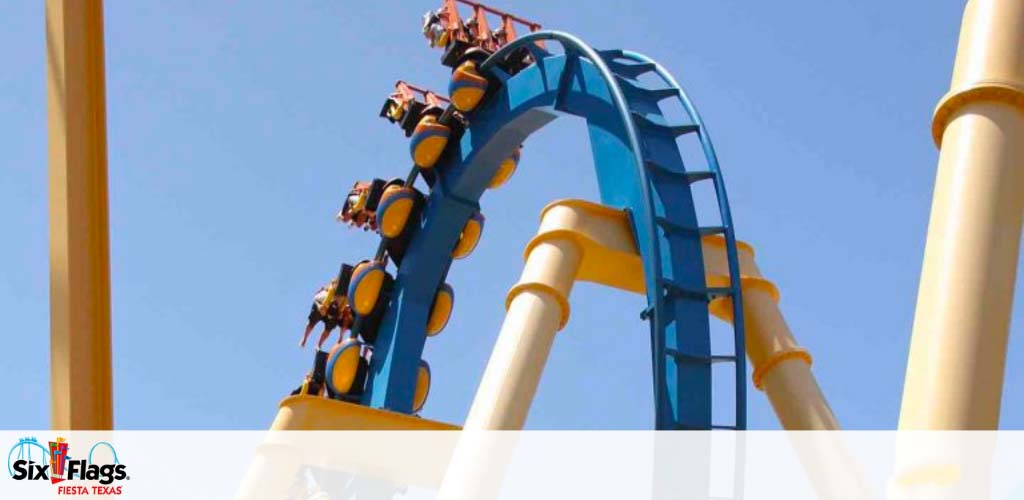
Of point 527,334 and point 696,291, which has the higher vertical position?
point 696,291

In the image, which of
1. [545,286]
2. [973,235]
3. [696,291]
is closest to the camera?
[973,235]

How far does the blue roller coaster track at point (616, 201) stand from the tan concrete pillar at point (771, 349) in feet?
0.99

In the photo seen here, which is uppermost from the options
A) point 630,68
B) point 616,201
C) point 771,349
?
point 630,68

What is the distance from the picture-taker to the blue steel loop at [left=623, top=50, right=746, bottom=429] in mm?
7328

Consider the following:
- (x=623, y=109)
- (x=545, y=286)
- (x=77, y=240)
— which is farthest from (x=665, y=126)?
(x=77, y=240)

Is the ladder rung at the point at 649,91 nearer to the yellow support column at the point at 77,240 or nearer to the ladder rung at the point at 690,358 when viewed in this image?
the ladder rung at the point at 690,358

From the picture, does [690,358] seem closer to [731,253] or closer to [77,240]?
[731,253]

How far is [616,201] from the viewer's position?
8.40 metres

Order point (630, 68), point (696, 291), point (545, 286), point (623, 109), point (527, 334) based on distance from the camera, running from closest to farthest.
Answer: point (527, 334), point (545, 286), point (696, 291), point (623, 109), point (630, 68)
